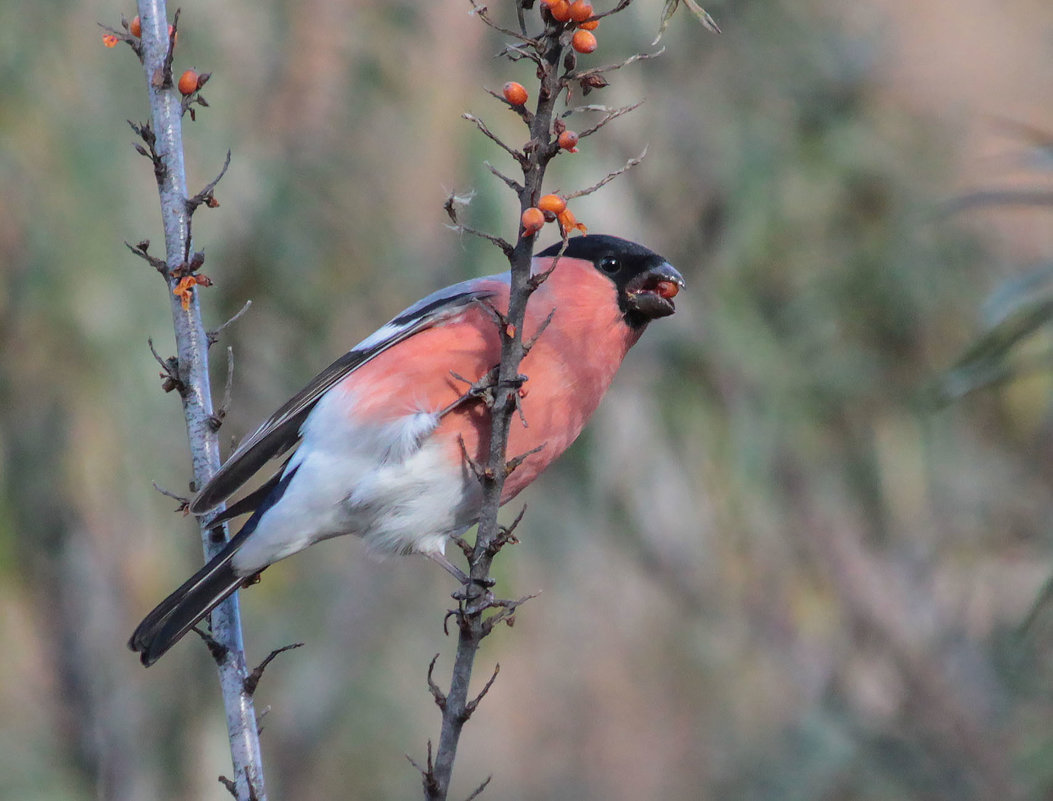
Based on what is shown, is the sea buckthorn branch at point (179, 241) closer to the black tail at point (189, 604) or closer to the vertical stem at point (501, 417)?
the black tail at point (189, 604)

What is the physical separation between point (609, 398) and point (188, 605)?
3.43 metres

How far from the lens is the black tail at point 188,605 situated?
2650 mm

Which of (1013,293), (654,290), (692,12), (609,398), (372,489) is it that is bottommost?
(692,12)

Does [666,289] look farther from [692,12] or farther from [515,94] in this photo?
[692,12]

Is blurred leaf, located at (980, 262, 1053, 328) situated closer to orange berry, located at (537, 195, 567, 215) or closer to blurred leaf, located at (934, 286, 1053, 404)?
blurred leaf, located at (934, 286, 1053, 404)

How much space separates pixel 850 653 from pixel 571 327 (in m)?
3.98

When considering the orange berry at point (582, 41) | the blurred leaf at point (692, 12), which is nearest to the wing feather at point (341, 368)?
the orange berry at point (582, 41)

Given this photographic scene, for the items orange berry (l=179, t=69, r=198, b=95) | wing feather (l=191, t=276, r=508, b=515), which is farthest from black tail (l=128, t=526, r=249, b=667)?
orange berry (l=179, t=69, r=198, b=95)

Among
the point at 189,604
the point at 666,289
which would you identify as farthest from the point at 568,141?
the point at 189,604

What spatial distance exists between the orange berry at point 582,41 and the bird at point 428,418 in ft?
3.00

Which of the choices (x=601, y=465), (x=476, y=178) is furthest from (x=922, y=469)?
(x=476, y=178)

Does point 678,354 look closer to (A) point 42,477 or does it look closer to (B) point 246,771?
(A) point 42,477

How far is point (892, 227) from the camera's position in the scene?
5.90 meters

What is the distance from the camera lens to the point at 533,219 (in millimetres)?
2080
